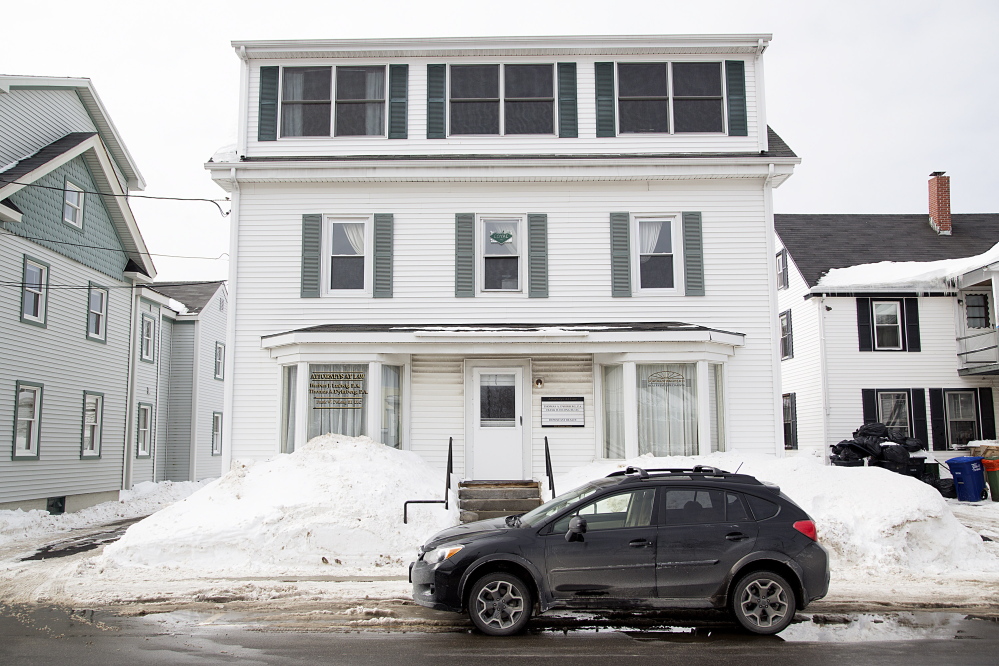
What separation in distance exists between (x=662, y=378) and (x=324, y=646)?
29.1 feet

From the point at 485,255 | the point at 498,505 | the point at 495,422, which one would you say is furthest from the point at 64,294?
the point at 498,505

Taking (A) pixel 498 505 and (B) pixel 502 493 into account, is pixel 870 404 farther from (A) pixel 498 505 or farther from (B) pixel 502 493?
(A) pixel 498 505

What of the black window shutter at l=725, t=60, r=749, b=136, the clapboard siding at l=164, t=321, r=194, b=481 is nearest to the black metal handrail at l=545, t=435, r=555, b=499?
the black window shutter at l=725, t=60, r=749, b=136

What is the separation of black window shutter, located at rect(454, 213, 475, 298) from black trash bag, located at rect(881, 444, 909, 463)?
11.4m

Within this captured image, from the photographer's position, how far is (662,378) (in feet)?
46.8

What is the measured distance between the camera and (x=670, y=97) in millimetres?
15641

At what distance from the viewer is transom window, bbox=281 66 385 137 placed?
15.7 metres

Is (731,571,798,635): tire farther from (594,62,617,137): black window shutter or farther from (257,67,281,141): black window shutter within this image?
(257,67,281,141): black window shutter

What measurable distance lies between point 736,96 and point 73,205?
52.6 feet

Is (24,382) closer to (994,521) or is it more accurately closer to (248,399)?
(248,399)

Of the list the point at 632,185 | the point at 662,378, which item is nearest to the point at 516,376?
the point at 662,378

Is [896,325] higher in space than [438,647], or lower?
higher

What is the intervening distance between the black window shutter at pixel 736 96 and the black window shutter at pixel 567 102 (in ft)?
10.3

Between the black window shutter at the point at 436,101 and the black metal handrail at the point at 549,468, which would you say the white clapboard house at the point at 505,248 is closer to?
the black window shutter at the point at 436,101
